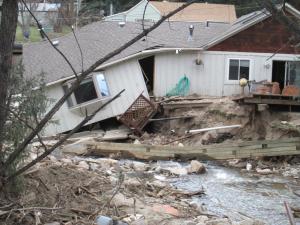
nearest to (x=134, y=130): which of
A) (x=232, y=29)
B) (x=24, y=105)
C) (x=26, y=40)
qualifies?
(x=232, y=29)

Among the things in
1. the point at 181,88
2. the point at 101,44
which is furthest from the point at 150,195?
the point at 101,44

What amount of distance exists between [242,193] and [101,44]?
14871 mm

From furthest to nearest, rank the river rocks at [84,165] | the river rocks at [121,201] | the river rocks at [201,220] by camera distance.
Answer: the river rocks at [84,165] → the river rocks at [201,220] → the river rocks at [121,201]

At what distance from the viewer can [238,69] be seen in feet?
95.7

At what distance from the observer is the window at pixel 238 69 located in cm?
2912

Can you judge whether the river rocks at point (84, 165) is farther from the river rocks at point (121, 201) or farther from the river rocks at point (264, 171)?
the river rocks at point (264, 171)

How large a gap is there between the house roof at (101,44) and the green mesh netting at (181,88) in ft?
5.78

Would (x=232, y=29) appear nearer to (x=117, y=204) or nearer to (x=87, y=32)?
(x=87, y=32)

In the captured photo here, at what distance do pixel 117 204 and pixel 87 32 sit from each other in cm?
2251

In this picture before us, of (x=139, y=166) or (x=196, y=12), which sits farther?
(x=196, y=12)

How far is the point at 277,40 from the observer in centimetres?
2897

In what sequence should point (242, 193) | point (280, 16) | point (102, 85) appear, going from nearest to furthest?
point (280, 16) → point (242, 193) → point (102, 85)

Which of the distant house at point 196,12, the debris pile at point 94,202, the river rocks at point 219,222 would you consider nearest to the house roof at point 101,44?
the distant house at point 196,12

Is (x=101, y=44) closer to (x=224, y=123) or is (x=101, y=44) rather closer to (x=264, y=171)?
(x=224, y=123)
